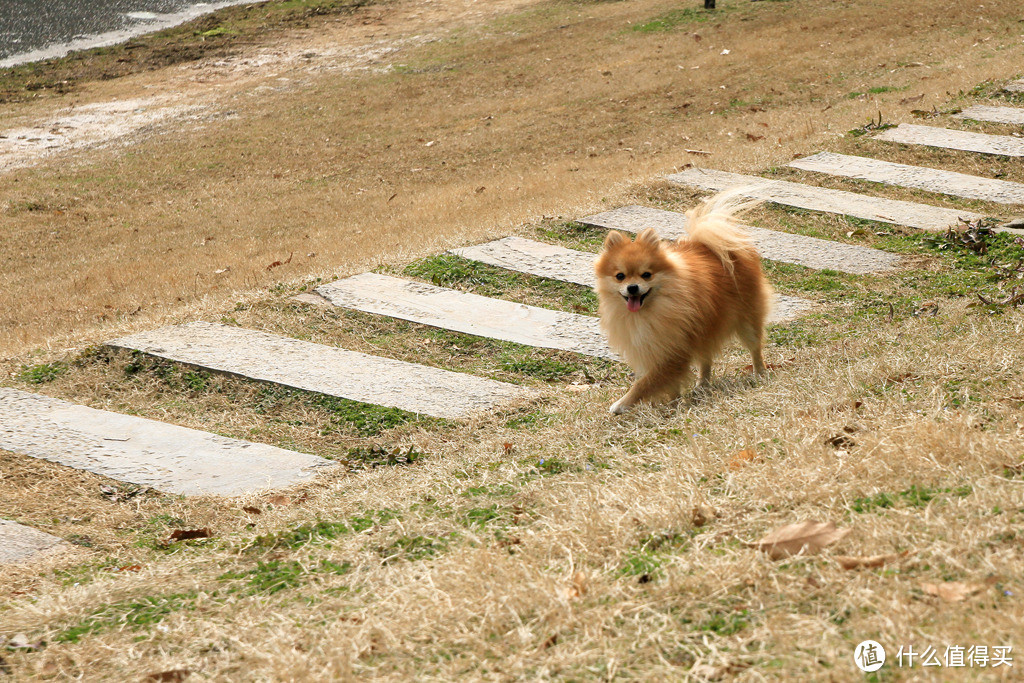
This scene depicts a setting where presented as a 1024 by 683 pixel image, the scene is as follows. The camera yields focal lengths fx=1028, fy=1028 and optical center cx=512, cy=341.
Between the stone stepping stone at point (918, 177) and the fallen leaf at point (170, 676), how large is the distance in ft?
24.1

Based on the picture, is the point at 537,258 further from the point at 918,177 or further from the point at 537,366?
the point at 918,177

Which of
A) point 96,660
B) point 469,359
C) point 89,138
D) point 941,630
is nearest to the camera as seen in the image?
point 941,630

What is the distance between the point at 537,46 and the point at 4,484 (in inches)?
619

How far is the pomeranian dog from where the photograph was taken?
511cm

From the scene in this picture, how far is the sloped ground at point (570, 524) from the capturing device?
2799 mm

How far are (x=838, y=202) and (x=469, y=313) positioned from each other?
3.42 m

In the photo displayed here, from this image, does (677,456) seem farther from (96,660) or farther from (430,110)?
(430,110)

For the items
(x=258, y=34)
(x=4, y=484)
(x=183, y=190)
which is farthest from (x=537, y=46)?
(x=4, y=484)

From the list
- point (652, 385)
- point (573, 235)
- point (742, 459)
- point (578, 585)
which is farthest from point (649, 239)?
point (573, 235)

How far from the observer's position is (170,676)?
2.98 metres

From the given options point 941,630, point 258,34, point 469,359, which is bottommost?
point 469,359

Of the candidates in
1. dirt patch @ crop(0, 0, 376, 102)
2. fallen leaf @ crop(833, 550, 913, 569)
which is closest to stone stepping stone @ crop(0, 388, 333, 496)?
fallen leaf @ crop(833, 550, 913, 569)

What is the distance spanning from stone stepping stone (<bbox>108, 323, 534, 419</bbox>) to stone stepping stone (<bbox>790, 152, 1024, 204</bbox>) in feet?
15.3

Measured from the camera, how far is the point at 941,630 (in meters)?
2.57
